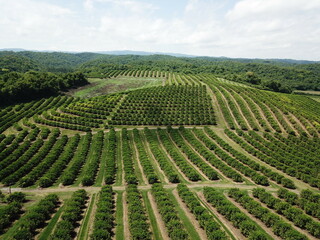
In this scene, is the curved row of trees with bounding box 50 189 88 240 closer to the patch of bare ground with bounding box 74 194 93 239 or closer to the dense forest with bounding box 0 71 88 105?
the patch of bare ground with bounding box 74 194 93 239

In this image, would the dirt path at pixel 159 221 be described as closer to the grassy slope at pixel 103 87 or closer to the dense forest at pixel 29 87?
the grassy slope at pixel 103 87

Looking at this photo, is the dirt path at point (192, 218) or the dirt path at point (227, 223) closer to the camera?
the dirt path at point (227, 223)

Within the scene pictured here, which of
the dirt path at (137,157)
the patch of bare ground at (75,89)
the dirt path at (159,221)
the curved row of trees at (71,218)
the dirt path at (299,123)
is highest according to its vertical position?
the patch of bare ground at (75,89)

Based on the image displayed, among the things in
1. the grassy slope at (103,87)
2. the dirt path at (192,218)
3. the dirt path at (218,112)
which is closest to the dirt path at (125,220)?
the dirt path at (192,218)

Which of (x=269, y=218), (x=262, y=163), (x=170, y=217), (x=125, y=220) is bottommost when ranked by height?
(x=262, y=163)

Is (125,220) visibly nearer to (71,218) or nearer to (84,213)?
(84,213)

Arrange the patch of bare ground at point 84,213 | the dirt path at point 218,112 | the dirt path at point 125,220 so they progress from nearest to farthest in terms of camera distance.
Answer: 1. the dirt path at point 125,220
2. the patch of bare ground at point 84,213
3. the dirt path at point 218,112

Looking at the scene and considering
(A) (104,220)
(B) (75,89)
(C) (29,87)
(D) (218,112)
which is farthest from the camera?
(B) (75,89)

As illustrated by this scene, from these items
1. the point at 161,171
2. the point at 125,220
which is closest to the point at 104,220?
the point at 125,220
